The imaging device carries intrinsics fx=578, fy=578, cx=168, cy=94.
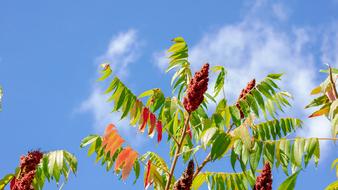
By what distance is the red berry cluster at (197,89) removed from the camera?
5199 millimetres

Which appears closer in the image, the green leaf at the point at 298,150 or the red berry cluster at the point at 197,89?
the green leaf at the point at 298,150

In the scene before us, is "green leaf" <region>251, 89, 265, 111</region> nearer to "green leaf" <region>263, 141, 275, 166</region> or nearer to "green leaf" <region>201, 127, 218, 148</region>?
"green leaf" <region>263, 141, 275, 166</region>

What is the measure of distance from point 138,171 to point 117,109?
68 centimetres

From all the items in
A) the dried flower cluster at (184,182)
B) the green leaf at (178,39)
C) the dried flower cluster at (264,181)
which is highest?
the green leaf at (178,39)

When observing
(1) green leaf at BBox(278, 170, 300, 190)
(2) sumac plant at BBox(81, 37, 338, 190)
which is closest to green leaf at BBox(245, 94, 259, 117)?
(2) sumac plant at BBox(81, 37, 338, 190)

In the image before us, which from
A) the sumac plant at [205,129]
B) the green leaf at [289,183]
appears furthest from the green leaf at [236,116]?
the green leaf at [289,183]

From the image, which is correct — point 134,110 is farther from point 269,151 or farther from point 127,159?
point 269,151

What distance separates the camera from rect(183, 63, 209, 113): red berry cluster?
5.20 metres

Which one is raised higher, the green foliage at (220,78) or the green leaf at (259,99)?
the green foliage at (220,78)

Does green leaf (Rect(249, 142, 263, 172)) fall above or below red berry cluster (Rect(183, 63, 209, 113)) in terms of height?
below

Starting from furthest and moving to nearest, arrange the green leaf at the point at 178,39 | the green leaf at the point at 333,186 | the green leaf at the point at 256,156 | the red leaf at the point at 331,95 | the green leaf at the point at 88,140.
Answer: the green leaf at the point at 178,39 → the green leaf at the point at 88,140 → the green leaf at the point at 256,156 → the red leaf at the point at 331,95 → the green leaf at the point at 333,186

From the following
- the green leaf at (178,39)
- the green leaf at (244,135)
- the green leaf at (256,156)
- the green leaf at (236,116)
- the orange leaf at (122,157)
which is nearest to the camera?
the green leaf at (244,135)

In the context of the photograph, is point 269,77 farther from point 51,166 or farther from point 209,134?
point 51,166

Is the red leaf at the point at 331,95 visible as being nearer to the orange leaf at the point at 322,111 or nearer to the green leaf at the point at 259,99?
the orange leaf at the point at 322,111
